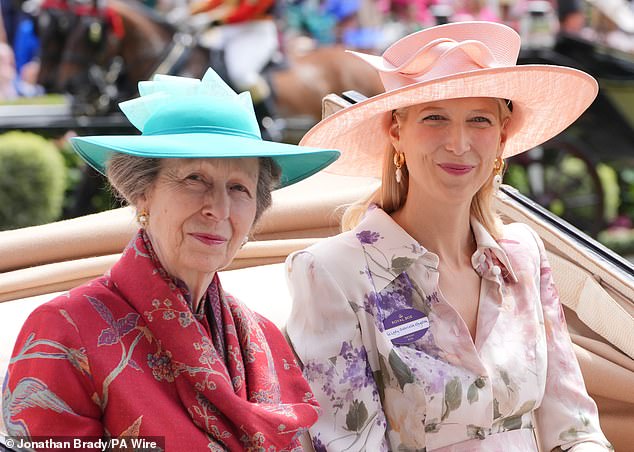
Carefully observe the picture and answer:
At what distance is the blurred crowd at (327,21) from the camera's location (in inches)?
399

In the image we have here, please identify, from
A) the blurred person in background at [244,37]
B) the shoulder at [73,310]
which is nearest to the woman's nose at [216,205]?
the shoulder at [73,310]

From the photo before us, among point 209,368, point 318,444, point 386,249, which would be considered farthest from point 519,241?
point 209,368

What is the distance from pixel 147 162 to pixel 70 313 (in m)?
0.27

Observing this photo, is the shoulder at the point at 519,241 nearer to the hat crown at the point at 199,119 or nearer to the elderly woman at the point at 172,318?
the elderly woman at the point at 172,318

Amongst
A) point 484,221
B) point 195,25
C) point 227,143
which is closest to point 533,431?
point 484,221

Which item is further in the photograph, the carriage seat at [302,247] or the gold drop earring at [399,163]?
the carriage seat at [302,247]

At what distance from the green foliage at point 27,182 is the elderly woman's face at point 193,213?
593 cm

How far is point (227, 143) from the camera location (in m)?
1.88

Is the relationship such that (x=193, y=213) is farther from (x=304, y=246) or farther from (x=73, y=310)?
(x=304, y=246)

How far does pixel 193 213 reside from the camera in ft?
6.17

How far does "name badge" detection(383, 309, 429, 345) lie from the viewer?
2.24m

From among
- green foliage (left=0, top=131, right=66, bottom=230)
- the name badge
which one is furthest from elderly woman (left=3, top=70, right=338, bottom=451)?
green foliage (left=0, top=131, right=66, bottom=230)

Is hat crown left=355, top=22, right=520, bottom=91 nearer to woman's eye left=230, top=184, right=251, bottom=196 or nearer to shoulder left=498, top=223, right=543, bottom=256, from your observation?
shoulder left=498, top=223, right=543, bottom=256

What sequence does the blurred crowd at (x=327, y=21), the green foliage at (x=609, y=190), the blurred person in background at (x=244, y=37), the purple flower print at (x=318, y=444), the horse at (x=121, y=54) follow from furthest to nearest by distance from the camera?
the blurred crowd at (x=327, y=21), the blurred person in background at (x=244, y=37), the green foliage at (x=609, y=190), the horse at (x=121, y=54), the purple flower print at (x=318, y=444)
